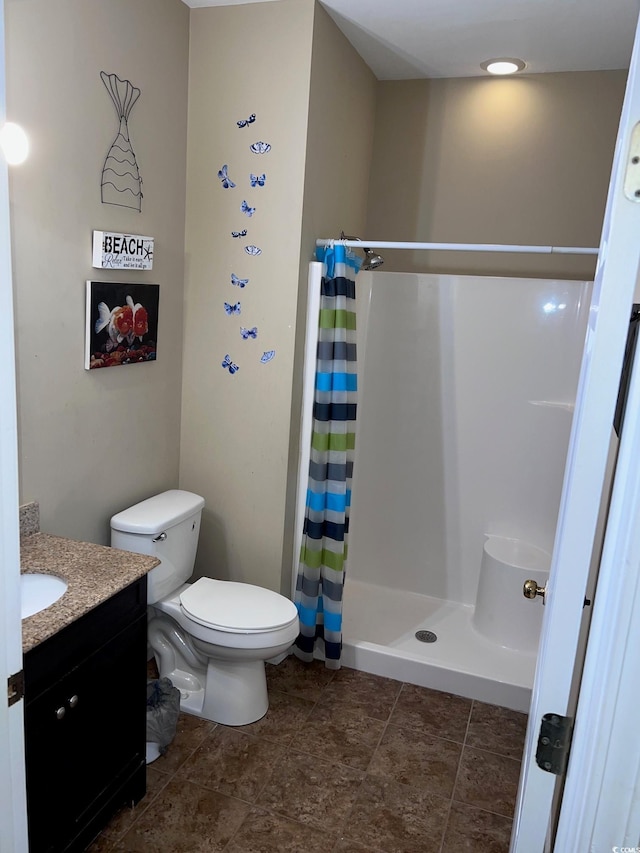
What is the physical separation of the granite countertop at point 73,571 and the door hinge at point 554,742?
1.11 metres

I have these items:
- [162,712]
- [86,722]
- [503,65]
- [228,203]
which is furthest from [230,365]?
[503,65]

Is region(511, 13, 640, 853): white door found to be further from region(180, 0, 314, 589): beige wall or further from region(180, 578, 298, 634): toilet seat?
region(180, 0, 314, 589): beige wall

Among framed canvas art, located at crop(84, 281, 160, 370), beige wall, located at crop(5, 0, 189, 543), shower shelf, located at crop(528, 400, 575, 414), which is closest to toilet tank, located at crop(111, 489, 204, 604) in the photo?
beige wall, located at crop(5, 0, 189, 543)

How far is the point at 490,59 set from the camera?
2826mm

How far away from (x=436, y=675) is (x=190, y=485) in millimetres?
1309

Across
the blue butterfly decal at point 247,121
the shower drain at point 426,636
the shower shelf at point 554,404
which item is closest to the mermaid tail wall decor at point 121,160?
the blue butterfly decal at point 247,121

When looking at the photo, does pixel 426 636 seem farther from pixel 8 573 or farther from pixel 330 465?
pixel 8 573

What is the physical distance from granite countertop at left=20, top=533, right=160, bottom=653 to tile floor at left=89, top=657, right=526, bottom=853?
78 cm

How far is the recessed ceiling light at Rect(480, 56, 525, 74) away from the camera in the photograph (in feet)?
9.30

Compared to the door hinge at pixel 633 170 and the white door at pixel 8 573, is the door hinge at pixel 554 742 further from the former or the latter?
A: the white door at pixel 8 573

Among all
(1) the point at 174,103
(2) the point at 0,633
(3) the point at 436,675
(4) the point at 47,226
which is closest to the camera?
(2) the point at 0,633

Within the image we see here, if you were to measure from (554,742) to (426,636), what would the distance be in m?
2.23

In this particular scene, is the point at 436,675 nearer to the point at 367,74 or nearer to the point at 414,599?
the point at 414,599

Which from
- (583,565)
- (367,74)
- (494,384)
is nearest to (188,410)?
(494,384)
